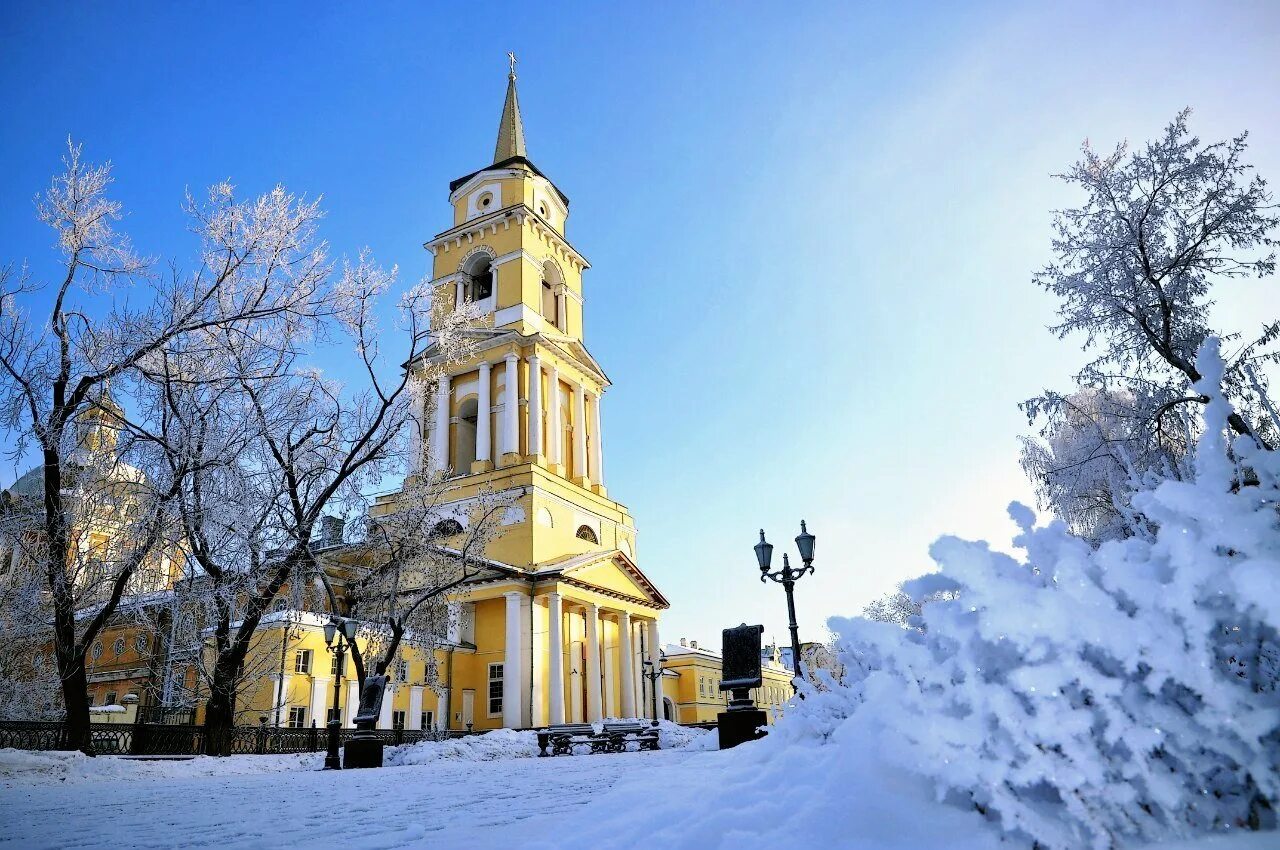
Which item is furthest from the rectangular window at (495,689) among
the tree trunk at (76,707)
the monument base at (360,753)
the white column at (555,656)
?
the tree trunk at (76,707)

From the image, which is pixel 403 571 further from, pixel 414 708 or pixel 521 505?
pixel 521 505

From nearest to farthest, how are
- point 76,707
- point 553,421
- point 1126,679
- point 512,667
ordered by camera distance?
point 1126,679 < point 76,707 < point 512,667 < point 553,421

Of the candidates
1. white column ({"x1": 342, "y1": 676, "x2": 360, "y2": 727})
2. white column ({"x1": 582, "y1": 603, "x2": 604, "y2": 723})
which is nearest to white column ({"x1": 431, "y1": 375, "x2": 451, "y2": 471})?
white column ({"x1": 582, "y1": 603, "x2": 604, "y2": 723})

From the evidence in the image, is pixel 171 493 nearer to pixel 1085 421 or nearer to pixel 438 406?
pixel 1085 421

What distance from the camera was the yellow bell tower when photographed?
33250 mm

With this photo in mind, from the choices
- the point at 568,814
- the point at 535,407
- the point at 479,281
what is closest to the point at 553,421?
the point at 535,407

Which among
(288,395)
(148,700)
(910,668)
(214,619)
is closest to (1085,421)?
(910,668)

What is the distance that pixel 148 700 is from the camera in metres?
26.0

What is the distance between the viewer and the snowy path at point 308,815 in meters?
3.55

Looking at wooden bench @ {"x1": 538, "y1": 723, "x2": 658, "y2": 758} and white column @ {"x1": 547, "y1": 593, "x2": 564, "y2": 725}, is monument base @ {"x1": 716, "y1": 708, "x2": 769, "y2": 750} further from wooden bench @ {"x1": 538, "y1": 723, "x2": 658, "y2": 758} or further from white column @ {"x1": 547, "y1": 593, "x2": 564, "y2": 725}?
white column @ {"x1": 547, "y1": 593, "x2": 564, "y2": 725}

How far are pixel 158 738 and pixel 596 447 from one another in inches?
1018

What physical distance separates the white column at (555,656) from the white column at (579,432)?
8.26 m

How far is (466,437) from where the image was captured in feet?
122

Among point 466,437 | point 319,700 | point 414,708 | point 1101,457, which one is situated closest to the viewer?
point 1101,457
